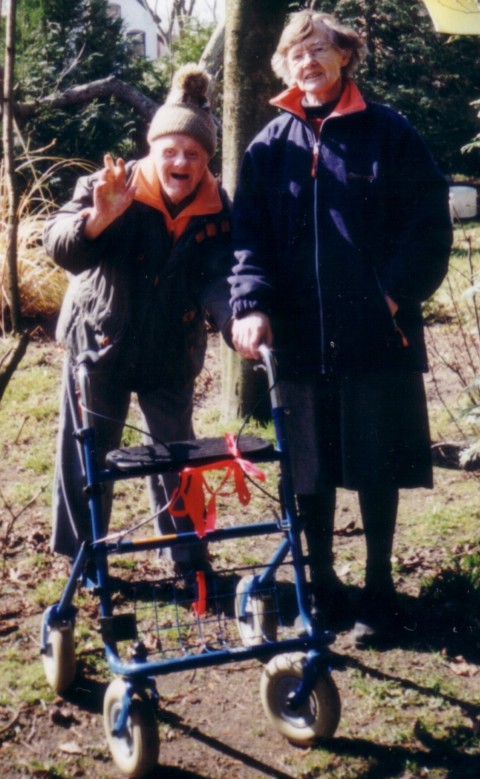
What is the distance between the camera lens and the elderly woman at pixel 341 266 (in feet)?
11.4

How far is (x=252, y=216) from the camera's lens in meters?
3.58

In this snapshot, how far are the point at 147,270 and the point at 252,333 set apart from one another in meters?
0.54

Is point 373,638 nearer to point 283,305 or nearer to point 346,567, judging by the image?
point 346,567

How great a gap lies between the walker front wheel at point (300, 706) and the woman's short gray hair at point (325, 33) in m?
2.06

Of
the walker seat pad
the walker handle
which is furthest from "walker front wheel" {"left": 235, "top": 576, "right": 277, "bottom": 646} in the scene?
the walker handle

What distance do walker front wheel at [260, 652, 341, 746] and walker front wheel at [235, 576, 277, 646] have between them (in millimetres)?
362

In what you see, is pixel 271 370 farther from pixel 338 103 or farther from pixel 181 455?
pixel 338 103

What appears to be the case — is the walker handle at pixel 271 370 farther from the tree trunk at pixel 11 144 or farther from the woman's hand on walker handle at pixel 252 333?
the tree trunk at pixel 11 144

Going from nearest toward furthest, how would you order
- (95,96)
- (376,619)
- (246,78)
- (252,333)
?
(252,333) → (376,619) → (246,78) → (95,96)

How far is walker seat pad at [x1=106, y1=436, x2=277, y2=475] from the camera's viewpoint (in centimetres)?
304

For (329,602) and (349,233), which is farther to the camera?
(329,602)

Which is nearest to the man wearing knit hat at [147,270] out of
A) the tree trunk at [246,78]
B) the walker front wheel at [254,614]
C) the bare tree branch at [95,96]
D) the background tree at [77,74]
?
the walker front wheel at [254,614]

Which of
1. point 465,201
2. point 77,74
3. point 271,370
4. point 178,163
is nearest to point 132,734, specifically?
point 271,370

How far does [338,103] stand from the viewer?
3.51 m
